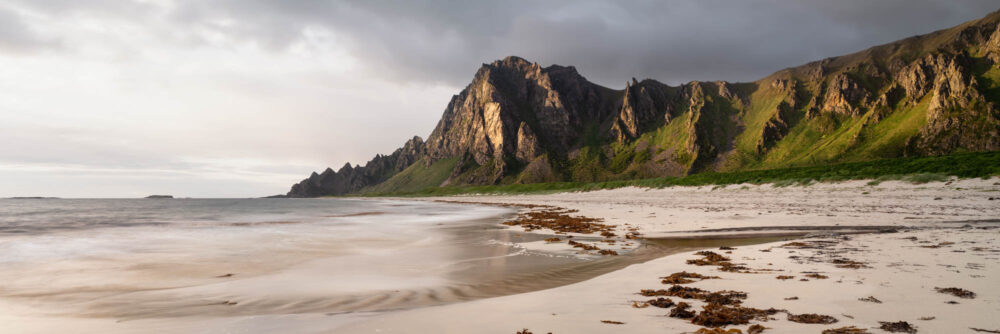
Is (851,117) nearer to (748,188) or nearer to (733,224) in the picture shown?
(748,188)

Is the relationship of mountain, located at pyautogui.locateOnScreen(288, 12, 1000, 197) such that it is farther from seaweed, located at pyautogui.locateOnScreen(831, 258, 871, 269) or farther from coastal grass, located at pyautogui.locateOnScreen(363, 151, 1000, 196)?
seaweed, located at pyautogui.locateOnScreen(831, 258, 871, 269)

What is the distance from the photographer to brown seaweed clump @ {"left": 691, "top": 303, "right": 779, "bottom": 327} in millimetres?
4668

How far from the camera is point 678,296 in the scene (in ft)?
20.4

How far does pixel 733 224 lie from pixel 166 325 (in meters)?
19.9

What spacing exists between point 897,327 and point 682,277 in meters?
3.69

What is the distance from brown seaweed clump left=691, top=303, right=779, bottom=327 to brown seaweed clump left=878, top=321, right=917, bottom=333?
1035 mm

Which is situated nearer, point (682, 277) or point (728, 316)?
point (728, 316)

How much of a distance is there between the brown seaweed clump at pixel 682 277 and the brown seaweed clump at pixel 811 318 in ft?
8.28

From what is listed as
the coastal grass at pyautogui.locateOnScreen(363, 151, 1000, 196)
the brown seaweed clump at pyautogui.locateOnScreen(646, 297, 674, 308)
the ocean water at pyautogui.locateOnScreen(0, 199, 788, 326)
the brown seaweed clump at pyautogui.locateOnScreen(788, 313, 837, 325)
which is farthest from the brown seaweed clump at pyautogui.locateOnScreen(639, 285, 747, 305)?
the coastal grass at pyautogui.locateOnScreen(363, 151, 1000, 196)

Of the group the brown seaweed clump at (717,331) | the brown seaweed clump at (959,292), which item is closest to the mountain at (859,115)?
the brown seaweed clump at (959,292)

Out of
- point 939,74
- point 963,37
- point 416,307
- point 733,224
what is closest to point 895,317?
point 416,307

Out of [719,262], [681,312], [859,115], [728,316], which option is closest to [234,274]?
[681,312]

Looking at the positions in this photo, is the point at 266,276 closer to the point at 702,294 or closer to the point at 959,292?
the point at 702,294

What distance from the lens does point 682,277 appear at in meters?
7.71
